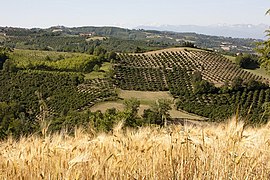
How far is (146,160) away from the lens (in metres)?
2.80

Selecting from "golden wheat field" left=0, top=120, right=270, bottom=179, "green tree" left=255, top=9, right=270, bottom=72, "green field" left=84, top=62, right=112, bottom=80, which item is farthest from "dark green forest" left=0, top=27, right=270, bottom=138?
"golden wheat field" left=0, top=120, right=270, bottom=179

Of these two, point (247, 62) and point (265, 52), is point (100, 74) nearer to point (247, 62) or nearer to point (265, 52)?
point (247, 62)

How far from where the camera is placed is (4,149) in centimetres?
346

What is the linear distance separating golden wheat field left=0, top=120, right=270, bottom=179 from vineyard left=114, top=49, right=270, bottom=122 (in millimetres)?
66048

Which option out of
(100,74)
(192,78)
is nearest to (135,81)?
(100,74)

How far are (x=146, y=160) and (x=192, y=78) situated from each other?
9530cm

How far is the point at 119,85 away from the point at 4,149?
85.3m

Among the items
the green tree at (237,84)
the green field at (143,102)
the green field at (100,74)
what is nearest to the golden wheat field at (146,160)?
the green field at (143,102)

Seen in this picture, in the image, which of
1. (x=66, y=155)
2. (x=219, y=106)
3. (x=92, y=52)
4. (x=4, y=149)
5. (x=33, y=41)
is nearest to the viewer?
(x=66, y=155)

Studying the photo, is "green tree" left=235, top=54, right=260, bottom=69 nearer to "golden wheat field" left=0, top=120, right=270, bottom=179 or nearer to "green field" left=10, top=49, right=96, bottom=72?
"green field" left=10, top=49, right=96, bottom=72

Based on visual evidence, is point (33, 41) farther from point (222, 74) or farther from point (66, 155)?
point (66, 155)

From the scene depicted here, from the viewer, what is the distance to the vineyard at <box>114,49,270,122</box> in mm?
77812

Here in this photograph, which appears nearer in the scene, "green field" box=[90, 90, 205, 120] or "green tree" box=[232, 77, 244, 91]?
"green field" box=[90, 90, 205, 120]

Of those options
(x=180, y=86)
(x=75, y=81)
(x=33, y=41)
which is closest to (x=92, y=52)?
(x=75, y=81)
